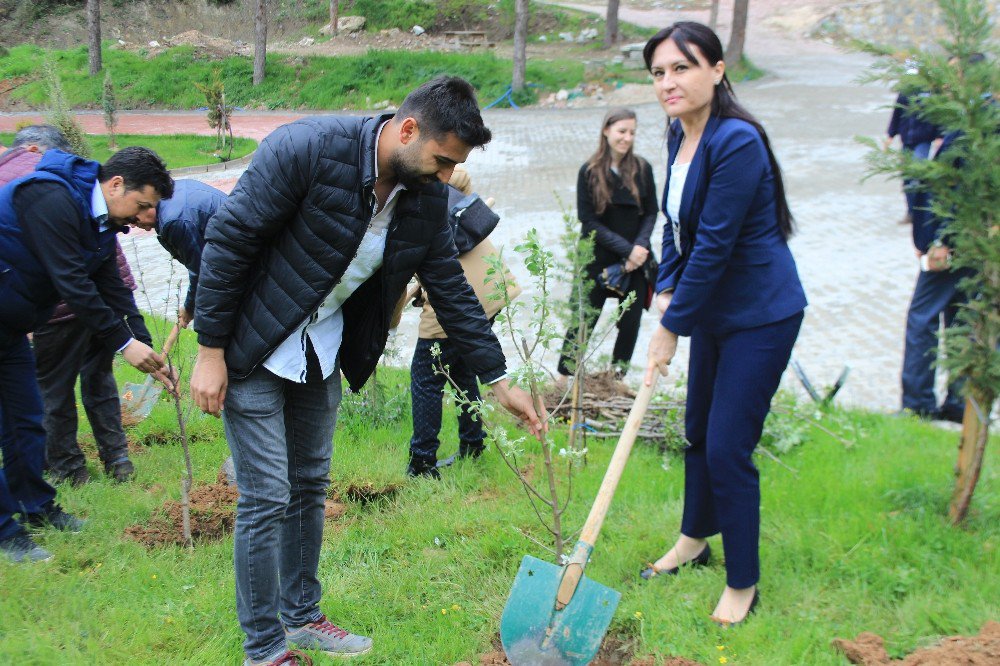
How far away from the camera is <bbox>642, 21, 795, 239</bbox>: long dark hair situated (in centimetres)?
297

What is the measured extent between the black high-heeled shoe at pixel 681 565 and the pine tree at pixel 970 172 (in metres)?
1.12

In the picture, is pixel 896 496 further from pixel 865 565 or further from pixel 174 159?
pixel 174 159

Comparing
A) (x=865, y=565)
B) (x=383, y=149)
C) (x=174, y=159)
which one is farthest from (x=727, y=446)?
(x=174, y=159)

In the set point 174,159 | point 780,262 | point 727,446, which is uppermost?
point 780,262

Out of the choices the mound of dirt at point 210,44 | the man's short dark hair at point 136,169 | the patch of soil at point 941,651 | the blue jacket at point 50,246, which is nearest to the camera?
the patch of soil at point 941,651

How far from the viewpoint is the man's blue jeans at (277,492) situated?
2861mm

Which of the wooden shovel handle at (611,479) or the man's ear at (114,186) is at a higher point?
the man's ear at (114,186)

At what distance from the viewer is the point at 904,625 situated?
312 centimetres

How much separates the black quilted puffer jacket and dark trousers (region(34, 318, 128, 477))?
2.44 m

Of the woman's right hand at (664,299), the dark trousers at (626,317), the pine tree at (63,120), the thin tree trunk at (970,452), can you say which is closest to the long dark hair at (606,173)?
the dark trousers at (626,317)

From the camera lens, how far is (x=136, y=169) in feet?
13.3

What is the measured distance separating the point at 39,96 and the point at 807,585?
3135 cm

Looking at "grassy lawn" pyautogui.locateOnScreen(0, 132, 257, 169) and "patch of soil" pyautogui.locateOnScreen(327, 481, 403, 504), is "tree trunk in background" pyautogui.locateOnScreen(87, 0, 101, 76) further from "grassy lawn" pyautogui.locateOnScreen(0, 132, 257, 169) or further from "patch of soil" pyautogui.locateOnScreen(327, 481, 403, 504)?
"patch of soil" pyautogui.locateOnScreen(327, 481, 403, 504)

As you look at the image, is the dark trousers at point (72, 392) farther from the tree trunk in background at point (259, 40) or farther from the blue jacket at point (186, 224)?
the tree trunk in background at point (259, 40)
